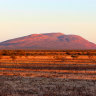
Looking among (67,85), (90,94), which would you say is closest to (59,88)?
(67,85)

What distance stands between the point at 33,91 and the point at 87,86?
3567 mm

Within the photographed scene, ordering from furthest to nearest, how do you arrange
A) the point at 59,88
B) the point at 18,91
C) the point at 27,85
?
the point at 27,85
the point at 59,88
the point at 18,91

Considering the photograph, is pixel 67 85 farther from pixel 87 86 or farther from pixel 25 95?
pixel 25 95

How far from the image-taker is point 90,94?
13.7 meters

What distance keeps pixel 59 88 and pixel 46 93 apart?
1850mm

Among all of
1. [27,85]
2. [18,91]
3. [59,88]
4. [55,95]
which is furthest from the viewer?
[27,85]

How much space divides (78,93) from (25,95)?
2557 mm

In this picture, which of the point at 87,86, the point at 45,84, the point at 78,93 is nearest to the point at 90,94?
the point at 78,93

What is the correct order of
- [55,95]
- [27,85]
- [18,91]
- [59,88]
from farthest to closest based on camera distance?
[27,85] → [59,88] → [18,91] → [55,95]

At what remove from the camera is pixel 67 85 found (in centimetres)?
1673

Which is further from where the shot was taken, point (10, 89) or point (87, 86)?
point (87, 86)

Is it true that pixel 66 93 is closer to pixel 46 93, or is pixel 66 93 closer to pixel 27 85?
pixel 46 93

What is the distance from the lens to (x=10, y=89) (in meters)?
15.1

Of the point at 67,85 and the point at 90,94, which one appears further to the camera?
the point at 67,85
